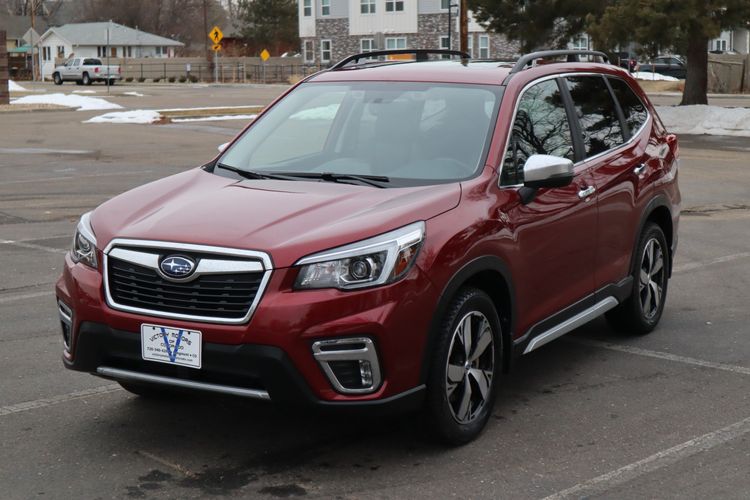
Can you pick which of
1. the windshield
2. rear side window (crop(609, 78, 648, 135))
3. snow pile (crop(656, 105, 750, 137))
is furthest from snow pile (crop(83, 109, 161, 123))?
the windshield

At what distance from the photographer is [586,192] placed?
20.5 ft

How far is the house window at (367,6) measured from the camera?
2913 inches

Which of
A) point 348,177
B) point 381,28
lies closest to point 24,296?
point 348,177

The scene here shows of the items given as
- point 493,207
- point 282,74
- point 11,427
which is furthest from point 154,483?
point 282,74

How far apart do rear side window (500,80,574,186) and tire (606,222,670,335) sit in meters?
1.16

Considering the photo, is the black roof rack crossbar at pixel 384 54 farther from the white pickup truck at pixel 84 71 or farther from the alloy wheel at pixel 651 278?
the white pickup truck at pixel 84 71

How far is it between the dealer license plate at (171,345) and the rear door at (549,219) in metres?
1.69

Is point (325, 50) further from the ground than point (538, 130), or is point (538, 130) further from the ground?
point (325, 50)

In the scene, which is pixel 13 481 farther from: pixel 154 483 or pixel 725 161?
pixel 725 161

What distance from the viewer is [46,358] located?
22.0ft

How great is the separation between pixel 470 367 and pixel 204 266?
53.2 inches

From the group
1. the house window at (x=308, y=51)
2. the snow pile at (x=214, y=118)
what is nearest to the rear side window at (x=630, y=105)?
the snow pile at (x=214, y=118)

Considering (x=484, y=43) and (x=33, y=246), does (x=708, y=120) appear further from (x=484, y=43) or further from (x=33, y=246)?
(x=484, y=43)

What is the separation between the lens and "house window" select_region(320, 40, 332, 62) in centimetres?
7750
